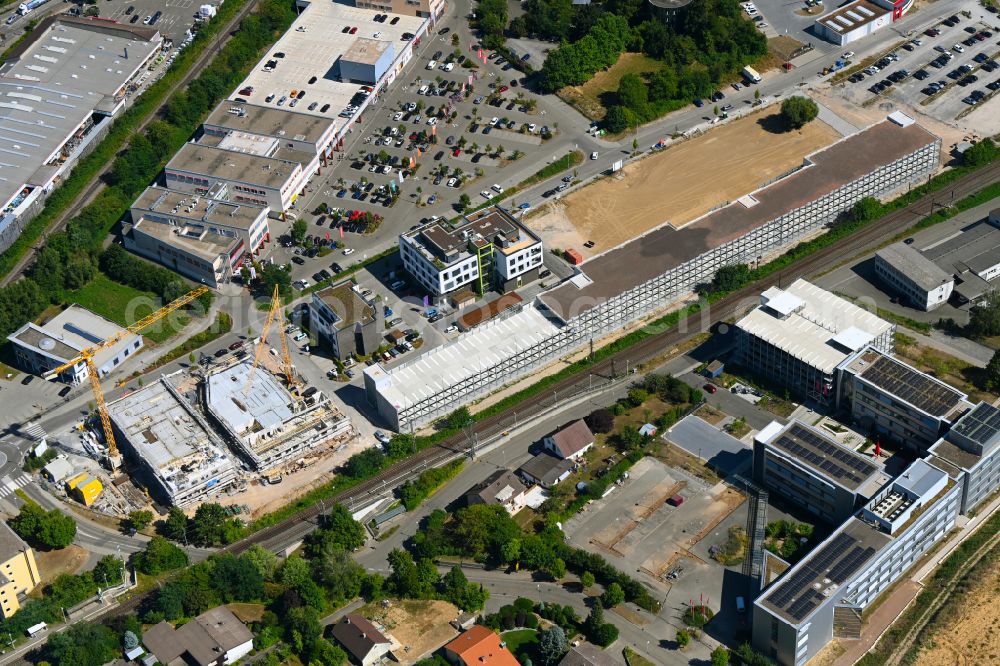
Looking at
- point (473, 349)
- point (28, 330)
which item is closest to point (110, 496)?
point (28, 330)

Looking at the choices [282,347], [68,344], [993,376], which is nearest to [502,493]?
[282,347]

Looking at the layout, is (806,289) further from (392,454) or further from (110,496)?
(110,496)

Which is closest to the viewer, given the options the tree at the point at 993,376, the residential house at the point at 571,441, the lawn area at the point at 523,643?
the lawn area at the point at 523,643

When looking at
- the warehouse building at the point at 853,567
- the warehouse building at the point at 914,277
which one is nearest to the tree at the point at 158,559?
the warehouse building at the point at 853,567

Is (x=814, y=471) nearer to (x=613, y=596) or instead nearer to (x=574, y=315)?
(x=613, y=596)

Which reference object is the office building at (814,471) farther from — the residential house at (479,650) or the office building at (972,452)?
the residential house at (479,650)

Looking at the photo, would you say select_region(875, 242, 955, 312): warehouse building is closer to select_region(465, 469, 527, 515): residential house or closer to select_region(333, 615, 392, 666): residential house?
select_region(465, 469, 527, 515): residential house
